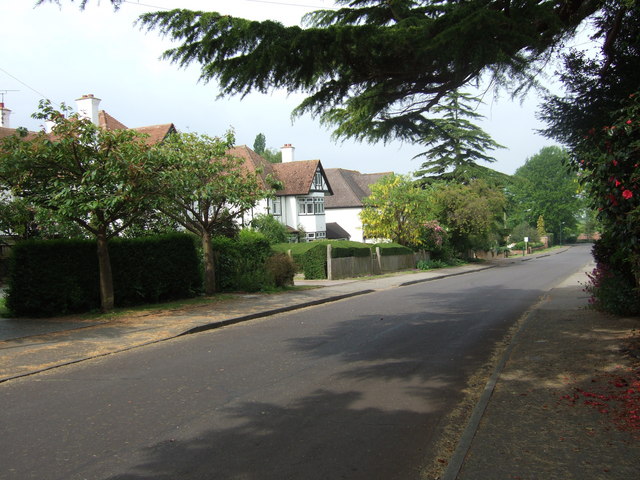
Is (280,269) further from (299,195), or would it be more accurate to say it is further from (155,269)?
(299,195)

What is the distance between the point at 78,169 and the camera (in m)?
13.0

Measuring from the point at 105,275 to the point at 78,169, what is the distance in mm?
2839

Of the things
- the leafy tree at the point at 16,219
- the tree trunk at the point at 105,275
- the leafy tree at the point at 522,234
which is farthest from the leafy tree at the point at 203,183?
the leafy tree at the point at 522,234

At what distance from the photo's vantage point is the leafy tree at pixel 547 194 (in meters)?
103

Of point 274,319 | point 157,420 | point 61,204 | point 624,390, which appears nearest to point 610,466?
point 624,390

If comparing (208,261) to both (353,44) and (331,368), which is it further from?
(353,44)

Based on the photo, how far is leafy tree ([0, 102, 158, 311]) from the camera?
Answer: 12.2 m

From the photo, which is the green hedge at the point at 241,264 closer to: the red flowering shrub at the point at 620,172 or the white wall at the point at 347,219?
the red flowering shrub at the point at 620,172

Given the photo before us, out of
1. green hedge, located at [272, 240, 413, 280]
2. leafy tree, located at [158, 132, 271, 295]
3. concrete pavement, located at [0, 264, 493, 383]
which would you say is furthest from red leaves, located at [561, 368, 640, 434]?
green hedge, located at [272, 240, 413, 280]

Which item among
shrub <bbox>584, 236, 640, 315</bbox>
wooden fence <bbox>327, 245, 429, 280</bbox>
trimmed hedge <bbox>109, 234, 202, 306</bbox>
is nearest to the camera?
shrub <bbox>584, 236, 640, 315</bbox>

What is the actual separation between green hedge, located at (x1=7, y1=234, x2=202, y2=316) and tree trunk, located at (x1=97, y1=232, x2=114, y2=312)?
0.53m

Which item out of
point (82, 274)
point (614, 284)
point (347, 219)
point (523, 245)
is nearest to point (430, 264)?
point (347, 219)

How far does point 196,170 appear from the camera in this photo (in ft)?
51.2

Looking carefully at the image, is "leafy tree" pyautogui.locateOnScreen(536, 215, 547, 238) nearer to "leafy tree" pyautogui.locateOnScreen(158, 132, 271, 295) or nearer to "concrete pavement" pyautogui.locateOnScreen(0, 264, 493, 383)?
"concrete pavement" pyautogui.locateOnScreen(0, 264, 493, 383)
